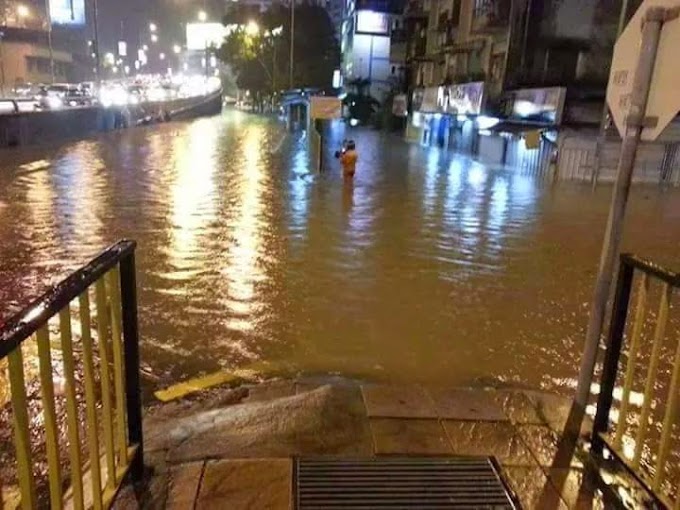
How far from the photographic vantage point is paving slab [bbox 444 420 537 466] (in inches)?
137

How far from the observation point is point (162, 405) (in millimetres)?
4531

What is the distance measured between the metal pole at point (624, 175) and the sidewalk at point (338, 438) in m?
0.54

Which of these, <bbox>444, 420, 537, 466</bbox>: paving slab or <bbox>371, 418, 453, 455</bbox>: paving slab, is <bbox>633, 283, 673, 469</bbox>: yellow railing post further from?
<bbox>371, 418, 453, 455</bbox>: paving slab

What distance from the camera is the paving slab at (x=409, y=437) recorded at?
351 centimetres

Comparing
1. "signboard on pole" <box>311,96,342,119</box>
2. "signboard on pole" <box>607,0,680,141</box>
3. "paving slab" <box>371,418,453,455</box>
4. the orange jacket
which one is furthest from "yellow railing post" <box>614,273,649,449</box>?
"signboard on pole" <box>311,96,342,119</box>

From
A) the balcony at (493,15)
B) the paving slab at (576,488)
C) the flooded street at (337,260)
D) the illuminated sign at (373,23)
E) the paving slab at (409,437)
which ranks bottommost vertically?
the flooded street at (337,260)

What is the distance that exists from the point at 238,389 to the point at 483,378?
231 centimetres

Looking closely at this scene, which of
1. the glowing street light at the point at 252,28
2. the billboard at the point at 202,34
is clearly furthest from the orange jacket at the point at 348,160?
the billboard at the point at 202,34

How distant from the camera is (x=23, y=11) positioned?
204 feet

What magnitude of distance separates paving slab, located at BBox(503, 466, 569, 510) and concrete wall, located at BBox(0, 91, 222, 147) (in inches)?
972

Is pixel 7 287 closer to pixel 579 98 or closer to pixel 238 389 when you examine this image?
pixel 238 389

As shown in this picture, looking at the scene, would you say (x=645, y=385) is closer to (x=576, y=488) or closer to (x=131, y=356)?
(x=576, y=488)

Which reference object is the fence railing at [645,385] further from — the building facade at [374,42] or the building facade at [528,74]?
the building facade at [374,42]

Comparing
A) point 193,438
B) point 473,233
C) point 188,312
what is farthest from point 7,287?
point 473,233
